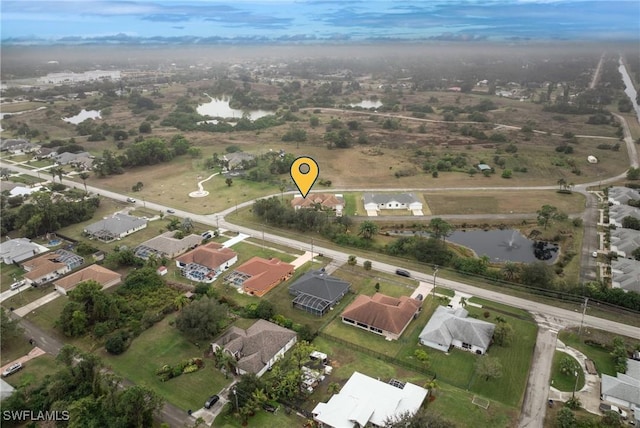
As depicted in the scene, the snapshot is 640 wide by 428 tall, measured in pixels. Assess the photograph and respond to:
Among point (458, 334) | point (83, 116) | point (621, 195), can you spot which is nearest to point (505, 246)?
point (458, 334)

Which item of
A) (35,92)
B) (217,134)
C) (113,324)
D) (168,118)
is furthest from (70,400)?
(35,92)

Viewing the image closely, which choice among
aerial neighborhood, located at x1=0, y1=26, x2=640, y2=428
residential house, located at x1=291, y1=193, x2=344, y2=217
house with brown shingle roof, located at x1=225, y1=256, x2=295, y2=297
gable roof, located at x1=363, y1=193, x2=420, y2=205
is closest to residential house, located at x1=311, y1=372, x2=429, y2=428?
aerial neighborhood, located at x1=0, y1=26, x2=640, y2=428

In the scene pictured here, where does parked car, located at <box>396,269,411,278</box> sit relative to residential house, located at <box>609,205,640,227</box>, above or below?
below

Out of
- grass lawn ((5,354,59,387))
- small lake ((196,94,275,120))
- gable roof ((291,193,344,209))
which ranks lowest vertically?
grass lawn ((5,354,59,387))

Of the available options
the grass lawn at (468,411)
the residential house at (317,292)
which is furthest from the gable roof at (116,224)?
the grass lawn at (468,411)

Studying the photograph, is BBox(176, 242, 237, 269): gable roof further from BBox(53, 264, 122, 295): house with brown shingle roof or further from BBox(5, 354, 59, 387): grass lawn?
BBox(5, 354, 59, 387): grass lawn

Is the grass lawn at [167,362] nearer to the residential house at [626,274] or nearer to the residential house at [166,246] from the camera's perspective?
the residential house at [166,246]

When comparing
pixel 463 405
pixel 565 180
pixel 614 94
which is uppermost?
pixel 614 94

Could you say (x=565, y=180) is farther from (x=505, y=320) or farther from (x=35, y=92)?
(x=35, y=92)
